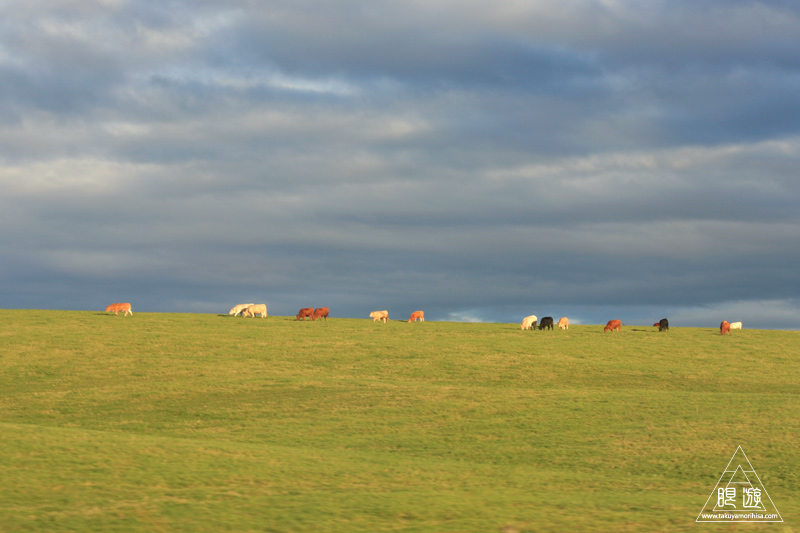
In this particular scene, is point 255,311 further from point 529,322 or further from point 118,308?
point 529,322

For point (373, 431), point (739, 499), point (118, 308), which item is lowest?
point (739, 499)

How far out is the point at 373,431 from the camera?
18328mm

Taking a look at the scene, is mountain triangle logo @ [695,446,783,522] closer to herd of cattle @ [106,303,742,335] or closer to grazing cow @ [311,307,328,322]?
herd of cattle @ [106,303,742,335]

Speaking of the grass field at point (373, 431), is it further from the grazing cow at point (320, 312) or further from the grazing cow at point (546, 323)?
the grazing cow at point (320, 312)

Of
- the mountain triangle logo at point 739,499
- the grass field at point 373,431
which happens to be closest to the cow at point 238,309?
the grass field at point 373,431

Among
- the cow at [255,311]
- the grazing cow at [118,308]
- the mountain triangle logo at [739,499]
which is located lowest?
the mountain triangle logo at [739,499]

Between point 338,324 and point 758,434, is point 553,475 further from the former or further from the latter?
point 338,324

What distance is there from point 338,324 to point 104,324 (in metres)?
16.5

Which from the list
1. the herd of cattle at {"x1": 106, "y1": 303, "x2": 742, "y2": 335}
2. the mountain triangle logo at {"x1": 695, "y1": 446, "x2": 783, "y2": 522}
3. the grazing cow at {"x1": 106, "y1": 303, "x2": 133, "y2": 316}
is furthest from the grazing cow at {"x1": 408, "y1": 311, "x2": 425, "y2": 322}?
the mountain triangle logo at {"x1": 695, "y1": 446, "x2": 783, "y2": 522}

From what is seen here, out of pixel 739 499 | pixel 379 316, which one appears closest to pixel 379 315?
pixel 379 316

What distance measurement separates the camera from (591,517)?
9.02m

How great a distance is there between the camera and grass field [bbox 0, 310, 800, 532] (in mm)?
8961

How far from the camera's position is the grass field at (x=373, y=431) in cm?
896

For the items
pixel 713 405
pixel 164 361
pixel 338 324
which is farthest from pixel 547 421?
pixel 338 324
